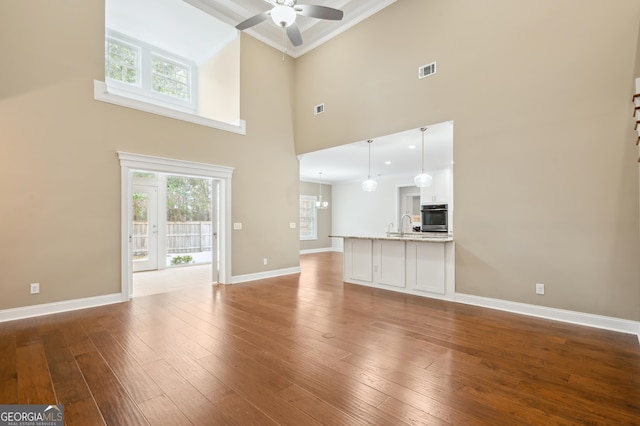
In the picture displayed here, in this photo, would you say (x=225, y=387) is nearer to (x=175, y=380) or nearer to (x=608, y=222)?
(x=175, y=380)

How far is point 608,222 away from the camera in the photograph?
326 centimetres

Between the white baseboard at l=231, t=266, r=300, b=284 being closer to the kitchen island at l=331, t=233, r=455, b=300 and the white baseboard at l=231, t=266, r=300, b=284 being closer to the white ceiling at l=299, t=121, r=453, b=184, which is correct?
the kitchen island at l=331, t=233, r=455, b=300

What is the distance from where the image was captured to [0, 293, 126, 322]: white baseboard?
A: 3.60m

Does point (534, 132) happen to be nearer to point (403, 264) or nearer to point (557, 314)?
point (557, 314)

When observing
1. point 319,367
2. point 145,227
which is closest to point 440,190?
point 319,367

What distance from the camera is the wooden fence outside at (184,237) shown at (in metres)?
7.39

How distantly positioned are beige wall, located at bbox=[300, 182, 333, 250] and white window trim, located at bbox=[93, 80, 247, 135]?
533 cm

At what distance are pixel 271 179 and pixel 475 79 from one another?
4.28 meters

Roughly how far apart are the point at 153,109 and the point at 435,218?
719 centimetres

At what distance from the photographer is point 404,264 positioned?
16.2 feet

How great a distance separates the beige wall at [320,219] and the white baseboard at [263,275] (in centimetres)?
426

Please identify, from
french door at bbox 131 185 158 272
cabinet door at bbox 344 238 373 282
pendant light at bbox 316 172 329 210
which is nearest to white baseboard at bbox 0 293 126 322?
french door at bbox 131 185 158 272

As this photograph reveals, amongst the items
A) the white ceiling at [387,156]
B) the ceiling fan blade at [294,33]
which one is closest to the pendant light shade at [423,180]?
the white ceiling at [387,156]

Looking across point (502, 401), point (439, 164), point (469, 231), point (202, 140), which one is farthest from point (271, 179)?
point (502, 401)
